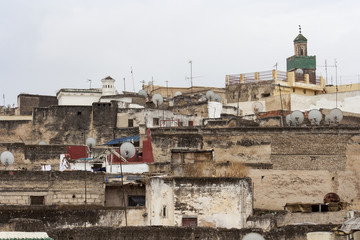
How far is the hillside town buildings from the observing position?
90.8 ft

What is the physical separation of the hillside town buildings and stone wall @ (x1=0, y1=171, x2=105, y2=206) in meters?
0.04

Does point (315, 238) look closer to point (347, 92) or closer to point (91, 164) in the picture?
point (91, 164)

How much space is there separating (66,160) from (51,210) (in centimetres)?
781

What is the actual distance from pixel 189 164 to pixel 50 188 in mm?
5744

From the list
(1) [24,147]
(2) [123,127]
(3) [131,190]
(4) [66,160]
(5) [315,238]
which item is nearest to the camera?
(5) [315,238]

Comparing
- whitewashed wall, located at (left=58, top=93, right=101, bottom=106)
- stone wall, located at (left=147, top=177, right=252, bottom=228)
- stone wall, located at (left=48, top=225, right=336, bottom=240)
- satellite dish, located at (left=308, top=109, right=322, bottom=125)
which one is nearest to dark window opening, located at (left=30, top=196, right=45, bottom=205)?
stone wall, located at (left=147, top=177, right=252, bottom=228)

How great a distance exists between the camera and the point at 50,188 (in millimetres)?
31078

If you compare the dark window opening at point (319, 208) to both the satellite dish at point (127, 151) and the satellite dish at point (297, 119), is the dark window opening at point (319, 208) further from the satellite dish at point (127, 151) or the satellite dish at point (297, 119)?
the satellite dish at point (127, 151)

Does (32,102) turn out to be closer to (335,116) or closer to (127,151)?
(127,151)

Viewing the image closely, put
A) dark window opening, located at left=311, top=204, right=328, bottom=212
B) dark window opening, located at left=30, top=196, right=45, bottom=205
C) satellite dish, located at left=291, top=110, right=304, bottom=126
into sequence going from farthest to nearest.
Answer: satellite dish, located at left=291, top=110, right=304, bottom=126
dark window opening, located at left=311, top=204, right=328, bottom=212
dark window opening, located at left=30, top=196, right=45, bottom=205

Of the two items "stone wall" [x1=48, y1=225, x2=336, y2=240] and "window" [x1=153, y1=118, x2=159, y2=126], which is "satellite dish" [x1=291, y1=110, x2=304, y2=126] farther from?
"stone wall" [x1=48, y1=225, x2=336, y2=240]

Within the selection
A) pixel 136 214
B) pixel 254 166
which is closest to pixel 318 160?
pixel 254 166

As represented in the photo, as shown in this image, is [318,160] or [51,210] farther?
[318,160]

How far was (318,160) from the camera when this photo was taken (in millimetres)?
35875
